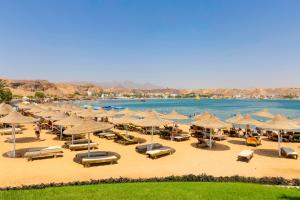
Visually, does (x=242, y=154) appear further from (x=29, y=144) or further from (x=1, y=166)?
(x=29, y=144)

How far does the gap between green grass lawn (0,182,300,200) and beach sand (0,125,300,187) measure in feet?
6.97

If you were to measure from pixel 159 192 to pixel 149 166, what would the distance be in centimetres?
435

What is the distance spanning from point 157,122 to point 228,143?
19.4ft

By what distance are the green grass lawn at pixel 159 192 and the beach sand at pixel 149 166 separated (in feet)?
6.97

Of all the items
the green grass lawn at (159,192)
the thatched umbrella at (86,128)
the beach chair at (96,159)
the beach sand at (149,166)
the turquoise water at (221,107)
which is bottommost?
the turquoise water at (221,107)

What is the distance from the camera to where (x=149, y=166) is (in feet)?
41.1

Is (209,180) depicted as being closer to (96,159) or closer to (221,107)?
(96,159)

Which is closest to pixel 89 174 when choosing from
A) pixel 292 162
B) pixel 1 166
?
pixel 1 166

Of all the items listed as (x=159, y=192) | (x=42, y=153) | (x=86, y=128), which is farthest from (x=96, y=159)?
(x=159, y=192)

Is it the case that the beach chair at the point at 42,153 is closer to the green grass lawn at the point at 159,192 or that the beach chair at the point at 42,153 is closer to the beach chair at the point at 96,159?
the beach chair at the point at 96,159

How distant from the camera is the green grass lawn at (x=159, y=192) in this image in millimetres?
7844

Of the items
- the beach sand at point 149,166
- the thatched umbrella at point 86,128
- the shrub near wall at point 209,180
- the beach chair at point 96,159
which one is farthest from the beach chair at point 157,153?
the shrub near wall at point 209,180

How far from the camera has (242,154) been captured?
13.7 meters

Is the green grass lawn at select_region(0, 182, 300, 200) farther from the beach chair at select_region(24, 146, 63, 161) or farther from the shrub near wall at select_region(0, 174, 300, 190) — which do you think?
the beach chair at select_region(24, 146, 63, 161)
